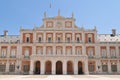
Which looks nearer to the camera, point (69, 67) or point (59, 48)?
point (59, 48)

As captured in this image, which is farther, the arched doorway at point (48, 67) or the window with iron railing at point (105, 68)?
the window with iron railing at point (105, 68)

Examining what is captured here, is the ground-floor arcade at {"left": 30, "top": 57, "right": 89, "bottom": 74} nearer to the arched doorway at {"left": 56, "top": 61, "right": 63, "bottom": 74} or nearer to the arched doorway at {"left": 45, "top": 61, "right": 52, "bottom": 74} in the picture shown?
the arched doorway at {"left": 45, "top": 61, "right": 52, "bottom": 74}

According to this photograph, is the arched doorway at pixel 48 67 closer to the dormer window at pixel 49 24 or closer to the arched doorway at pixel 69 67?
the arched doorway at pixel 69 67

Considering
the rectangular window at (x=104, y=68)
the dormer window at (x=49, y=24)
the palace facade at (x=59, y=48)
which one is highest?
the dormer window at (x=49, y=24)

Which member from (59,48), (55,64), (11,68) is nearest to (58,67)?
(55,64)

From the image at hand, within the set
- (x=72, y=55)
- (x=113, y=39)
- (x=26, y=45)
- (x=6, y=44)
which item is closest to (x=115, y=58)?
(x=113, y=39)

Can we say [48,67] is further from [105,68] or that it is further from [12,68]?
[105,68]

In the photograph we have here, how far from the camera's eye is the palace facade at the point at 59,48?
5194 centimetres

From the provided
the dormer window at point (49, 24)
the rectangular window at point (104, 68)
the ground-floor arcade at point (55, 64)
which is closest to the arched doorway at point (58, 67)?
the ground-floor arcade at point (55, 64)

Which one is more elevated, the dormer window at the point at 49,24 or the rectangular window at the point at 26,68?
the dormer window at the point at 49,24

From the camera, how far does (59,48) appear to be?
171ft

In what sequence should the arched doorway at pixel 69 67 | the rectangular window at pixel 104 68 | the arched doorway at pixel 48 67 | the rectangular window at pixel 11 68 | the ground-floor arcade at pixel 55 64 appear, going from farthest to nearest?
1. the rectangular window at pixel 104 68
2. the arched doorway at pixel 69 67
3. the rectangular window at pixel 11 68
4. the arched doorway at pixel 48 67
5. the ground-floor arcade at pixel 55 64

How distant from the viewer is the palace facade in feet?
170

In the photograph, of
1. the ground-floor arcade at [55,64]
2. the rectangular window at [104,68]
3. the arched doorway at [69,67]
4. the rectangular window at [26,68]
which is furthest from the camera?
the rectangular window at [104,68]
